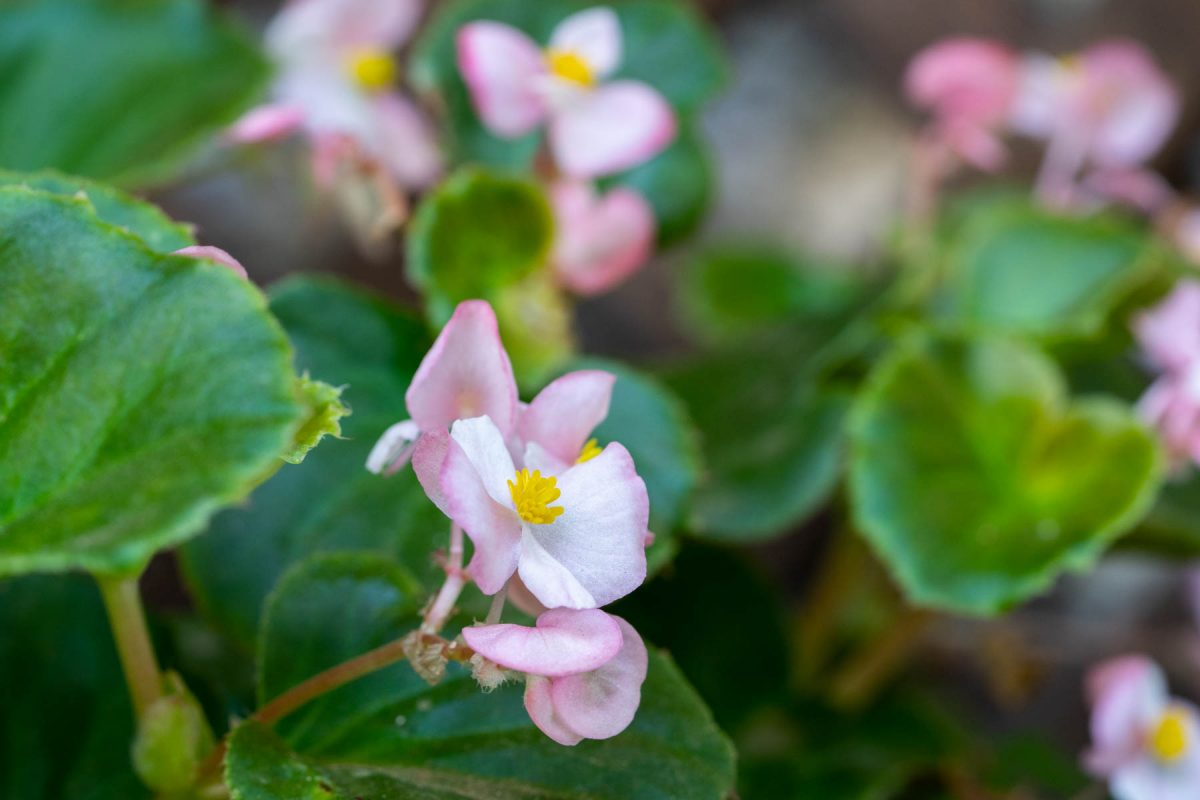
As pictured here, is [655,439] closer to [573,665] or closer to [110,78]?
[573,665]

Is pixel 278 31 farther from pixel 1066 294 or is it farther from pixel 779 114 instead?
pixel 779 114

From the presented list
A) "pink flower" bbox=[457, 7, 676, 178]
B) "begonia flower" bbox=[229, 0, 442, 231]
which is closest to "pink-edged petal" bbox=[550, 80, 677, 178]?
"pink flower" bbox=[457, 7, 676, 178]

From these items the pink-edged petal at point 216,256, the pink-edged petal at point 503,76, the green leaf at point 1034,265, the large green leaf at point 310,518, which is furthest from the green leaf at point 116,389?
the green leaf at point 1034,265

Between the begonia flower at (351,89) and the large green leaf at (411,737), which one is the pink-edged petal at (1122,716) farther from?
the begonia flower at (351,89)

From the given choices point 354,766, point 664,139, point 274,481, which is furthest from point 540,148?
point 354,766

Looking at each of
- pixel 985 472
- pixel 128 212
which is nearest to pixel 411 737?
pixel 128 212
